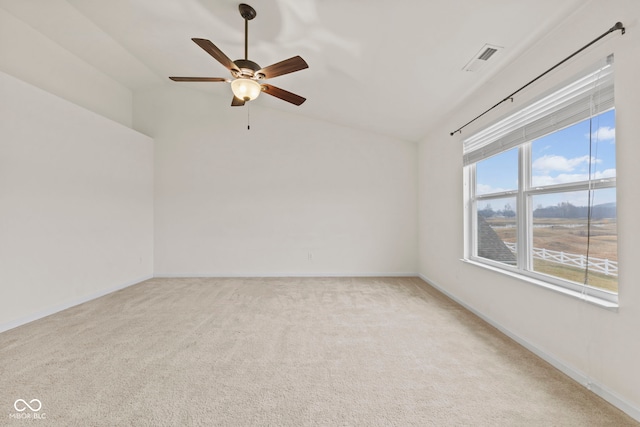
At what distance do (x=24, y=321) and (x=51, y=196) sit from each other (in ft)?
4.44

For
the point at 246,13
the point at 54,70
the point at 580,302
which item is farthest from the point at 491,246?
the point at 54,70

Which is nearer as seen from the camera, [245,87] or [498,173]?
[245,87]

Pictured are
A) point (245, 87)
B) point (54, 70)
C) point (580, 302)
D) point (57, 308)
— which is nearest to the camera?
point (580, 302)

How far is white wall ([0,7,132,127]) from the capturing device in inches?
114

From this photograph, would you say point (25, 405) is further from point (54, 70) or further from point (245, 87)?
point (54, 70)

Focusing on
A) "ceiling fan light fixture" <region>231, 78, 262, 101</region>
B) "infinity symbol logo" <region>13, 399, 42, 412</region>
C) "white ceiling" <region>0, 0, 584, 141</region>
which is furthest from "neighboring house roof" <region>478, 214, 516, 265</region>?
"infinity symbol logo" <region>13, 399, 42, 412</region>

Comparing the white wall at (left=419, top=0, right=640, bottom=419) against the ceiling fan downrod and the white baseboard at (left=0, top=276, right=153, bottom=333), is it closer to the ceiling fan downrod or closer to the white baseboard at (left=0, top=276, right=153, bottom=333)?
the ceiling fan downrod

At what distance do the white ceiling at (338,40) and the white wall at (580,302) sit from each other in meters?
0.15

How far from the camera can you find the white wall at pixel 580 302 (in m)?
1.38

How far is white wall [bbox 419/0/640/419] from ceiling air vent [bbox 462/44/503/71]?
230mm

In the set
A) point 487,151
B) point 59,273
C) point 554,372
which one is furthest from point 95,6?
point 554,372

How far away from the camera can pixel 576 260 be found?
1854 millimetres

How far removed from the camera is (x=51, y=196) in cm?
295

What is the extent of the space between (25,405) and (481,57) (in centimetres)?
403
